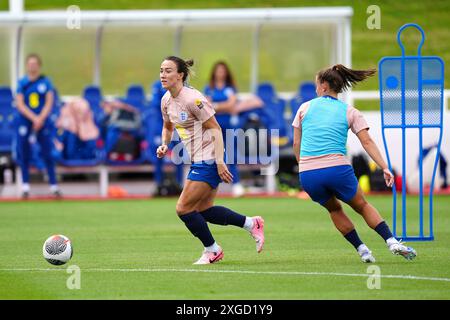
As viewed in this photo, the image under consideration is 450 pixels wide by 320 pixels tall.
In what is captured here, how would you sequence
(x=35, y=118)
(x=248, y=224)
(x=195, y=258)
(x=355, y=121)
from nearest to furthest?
(x=355, y=121) → (x=248, y=224) → (x=195, y=258) → (x=35, y=118)

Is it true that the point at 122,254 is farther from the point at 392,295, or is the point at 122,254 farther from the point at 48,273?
the point at 392,295

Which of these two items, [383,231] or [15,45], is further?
[15,45]

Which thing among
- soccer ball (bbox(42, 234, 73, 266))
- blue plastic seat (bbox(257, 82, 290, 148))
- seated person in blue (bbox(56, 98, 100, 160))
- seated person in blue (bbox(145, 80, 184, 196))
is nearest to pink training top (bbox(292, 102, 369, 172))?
soccer ball (bbox(42, 234, 73, 266))

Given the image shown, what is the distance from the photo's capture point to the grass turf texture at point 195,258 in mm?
8930

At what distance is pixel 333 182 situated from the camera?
1045cm

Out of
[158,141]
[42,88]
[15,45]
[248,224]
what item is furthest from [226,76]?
[248,224]

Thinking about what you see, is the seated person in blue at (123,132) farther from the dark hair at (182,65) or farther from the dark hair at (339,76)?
the dark hair at (339,76)

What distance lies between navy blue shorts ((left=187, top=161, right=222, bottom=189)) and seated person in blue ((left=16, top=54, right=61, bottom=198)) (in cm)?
1037

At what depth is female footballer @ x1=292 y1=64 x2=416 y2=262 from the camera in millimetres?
10477

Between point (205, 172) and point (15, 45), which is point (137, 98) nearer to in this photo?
point (15, 45)

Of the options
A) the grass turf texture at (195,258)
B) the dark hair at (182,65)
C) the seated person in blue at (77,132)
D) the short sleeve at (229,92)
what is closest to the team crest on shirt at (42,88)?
the seated person in blue at (77,132)

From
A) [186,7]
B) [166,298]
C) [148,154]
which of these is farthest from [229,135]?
[186,7]

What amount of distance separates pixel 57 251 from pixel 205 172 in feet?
5.23

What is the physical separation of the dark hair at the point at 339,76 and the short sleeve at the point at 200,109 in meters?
1.09
